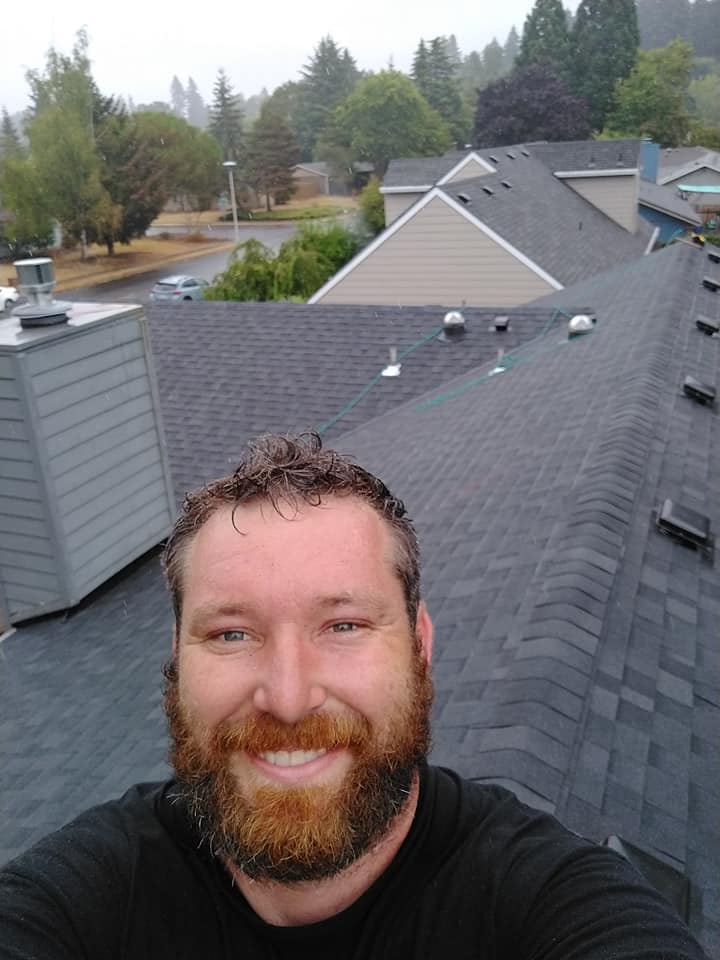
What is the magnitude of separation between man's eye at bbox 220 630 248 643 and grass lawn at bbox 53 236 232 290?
3661 cm

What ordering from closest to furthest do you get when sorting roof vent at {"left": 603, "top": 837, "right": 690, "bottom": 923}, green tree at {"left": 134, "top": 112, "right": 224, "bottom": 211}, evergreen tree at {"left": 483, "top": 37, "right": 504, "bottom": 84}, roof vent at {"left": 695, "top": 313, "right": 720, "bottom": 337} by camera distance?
1. roof vent at {"left": 603, "top": 837, "right": 690, "bottom": 923}
2. roof vent at {"left": 695, "top": 313, "right": 720, "bottom": 337}
3. green tree at {"left": 134, "top": 112, "right": 224, "bottom": 211}
4. evergreen tree at {"left": 483, "top": 37, "right": 504, "bottom": 84}

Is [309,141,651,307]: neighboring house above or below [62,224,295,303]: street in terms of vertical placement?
above

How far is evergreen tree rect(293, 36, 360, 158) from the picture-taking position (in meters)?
73.6

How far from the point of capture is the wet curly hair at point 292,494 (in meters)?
1.65

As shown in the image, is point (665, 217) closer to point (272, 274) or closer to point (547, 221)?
point (547, 221)

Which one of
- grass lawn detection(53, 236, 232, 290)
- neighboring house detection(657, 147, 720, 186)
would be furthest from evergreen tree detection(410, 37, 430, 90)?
grass lawn detection(53, 236, 232, 290)

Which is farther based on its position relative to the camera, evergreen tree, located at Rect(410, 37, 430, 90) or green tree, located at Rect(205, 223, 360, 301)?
evergreen tree, located at Rect(410, 37, 430, 90)

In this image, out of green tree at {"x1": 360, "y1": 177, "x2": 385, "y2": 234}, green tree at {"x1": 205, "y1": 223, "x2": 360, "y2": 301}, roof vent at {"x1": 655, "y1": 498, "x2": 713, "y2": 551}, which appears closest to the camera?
roof vent at {"x1": 655, "y1": 498, "x2": 713, "y2": 551}

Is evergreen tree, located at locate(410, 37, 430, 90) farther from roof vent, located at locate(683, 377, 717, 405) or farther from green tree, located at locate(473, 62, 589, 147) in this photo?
roof vent, located at locate(683, 377, 717, 405)

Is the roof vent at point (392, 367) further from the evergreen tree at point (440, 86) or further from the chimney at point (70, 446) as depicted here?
the evergreen tree at point (440, 86)

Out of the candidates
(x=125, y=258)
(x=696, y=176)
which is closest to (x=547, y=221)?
(x=125, y=258)

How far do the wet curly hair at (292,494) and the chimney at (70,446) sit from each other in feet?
14.1

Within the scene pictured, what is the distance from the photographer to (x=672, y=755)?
313 cm

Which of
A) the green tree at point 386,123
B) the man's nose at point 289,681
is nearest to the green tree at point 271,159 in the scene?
the green tree at point 386,123
